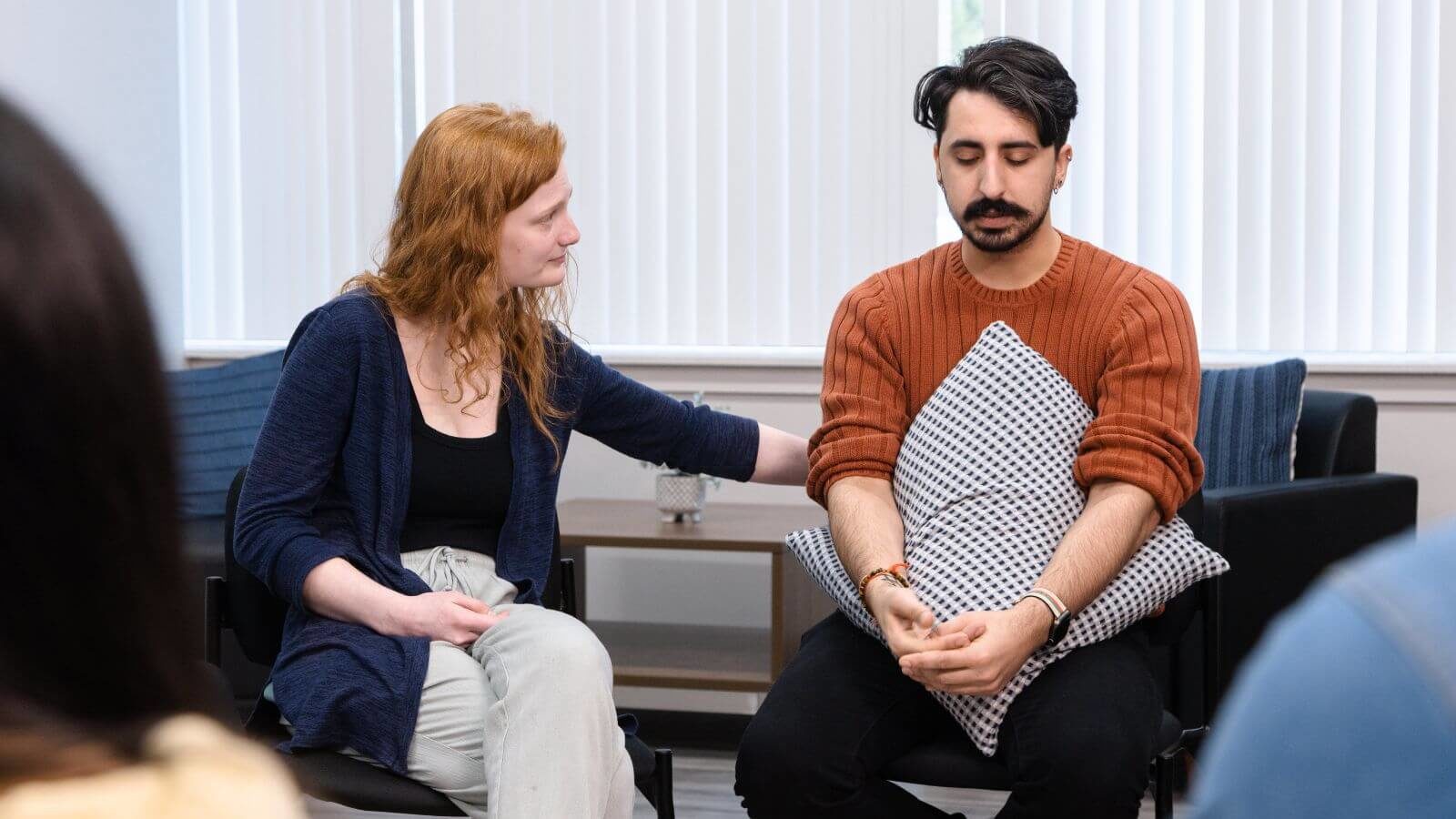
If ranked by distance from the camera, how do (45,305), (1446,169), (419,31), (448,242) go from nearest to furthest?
(45,305) < (448,242) < (1446,169) < (419,31)

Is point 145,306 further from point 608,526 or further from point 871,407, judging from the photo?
point 608,526

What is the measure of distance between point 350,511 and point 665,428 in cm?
48

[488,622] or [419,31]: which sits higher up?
[419,31]

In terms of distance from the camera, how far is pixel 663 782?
6.61ft

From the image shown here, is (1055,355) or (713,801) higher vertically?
(1055,355)

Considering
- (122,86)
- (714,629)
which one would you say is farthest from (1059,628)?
(122,86)

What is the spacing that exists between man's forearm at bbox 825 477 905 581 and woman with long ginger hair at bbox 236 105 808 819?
0.21 metres

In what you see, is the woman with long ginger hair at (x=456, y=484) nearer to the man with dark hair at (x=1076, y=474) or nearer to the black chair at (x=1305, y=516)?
the man with dark hair at (x=1076, y=474)

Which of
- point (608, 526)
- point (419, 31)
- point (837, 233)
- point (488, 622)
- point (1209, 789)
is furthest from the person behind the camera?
point (419, 31)

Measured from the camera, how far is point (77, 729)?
598mm

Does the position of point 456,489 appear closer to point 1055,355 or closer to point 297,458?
point 297,458

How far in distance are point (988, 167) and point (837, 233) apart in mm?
1650

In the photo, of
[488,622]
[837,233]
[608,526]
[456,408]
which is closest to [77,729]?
[488,622]

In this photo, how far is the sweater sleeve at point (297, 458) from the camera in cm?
→ 199
